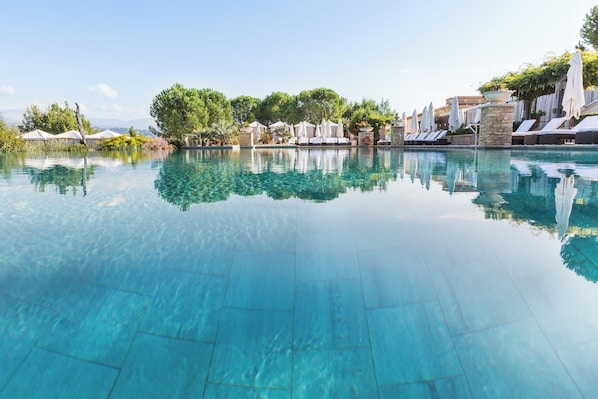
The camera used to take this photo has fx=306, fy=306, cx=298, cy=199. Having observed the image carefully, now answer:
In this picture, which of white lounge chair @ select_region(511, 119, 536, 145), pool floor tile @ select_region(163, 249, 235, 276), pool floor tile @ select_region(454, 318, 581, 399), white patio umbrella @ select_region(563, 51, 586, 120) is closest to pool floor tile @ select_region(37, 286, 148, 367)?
pool floor tile @ select_region(163, 249, 235, 276)

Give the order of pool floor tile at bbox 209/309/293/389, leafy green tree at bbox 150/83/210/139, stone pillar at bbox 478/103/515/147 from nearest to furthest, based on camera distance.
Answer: pool floor tile at bbox 209/309/293/389
stone pillar at bbox 478/103/515/147
leafy green tree at bbox 150/83/210/139

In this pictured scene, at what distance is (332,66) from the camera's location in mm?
24500

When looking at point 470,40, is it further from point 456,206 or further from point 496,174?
point 456,206

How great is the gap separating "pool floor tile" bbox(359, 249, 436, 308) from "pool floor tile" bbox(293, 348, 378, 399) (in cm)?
42

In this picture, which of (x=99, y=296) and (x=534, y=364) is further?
(x=99, y=296)

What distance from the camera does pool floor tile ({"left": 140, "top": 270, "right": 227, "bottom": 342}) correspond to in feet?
5.72

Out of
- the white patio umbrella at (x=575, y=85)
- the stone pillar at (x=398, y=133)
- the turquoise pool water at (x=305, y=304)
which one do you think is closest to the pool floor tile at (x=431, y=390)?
the turquoise pool water at (x=305, y=304)

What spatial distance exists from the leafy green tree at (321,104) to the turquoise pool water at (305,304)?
1594 inches

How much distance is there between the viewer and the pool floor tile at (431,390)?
137cm

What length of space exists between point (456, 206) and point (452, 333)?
254 cm

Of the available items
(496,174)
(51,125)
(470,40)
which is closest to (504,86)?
(470,40)

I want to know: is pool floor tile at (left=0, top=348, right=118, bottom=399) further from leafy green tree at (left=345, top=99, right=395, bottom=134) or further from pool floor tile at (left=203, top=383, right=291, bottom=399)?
leafy green tree at (left=345, top=99, right=395, bottom=134)

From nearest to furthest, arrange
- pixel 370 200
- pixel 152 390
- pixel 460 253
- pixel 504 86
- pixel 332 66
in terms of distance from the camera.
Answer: pixel 152 390 → pixel 460 253 → pixel 370 200 → pixel 504 86 → pixel 332 66

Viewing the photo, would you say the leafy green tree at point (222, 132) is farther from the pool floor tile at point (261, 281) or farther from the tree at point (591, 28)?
the tree at point (591, 28)
